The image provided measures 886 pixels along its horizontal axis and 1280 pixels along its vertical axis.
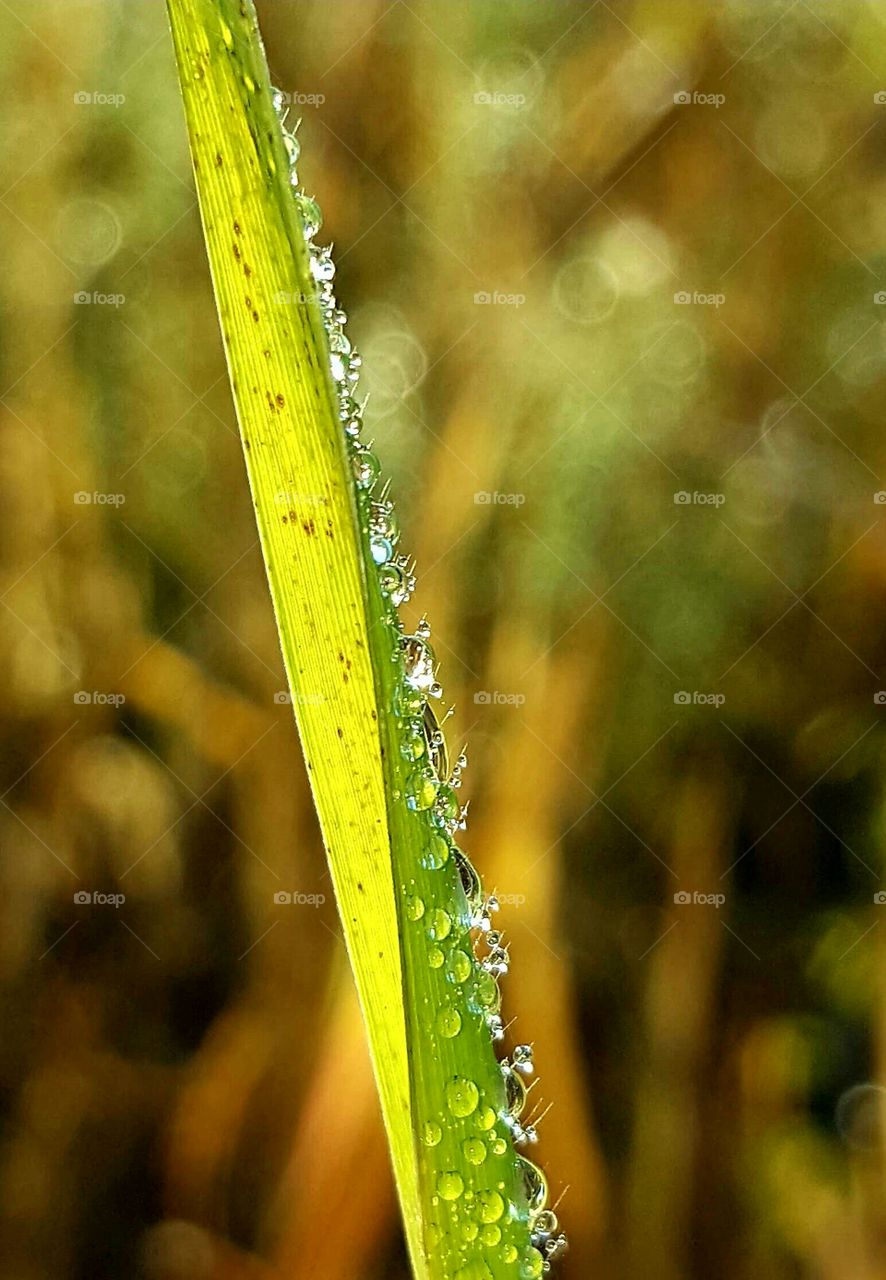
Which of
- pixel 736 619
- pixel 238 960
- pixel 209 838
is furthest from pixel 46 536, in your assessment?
pixel 736 619

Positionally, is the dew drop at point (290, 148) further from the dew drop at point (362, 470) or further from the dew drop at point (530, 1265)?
the dew drop at point (530, 1265)

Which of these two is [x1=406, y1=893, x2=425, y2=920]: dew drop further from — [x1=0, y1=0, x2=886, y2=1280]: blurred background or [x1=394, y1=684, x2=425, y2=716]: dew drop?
[x1=0, y1=0, x2=886, y2=1280]: blurred background

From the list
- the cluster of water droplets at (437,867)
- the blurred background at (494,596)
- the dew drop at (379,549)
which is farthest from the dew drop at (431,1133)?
the blurred background at (494,596)

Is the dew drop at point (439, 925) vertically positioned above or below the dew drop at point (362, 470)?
below

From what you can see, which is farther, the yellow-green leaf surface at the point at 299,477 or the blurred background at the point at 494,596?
the blurred background at the point at 494,596

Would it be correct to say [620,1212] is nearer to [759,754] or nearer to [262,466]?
[759,754]
